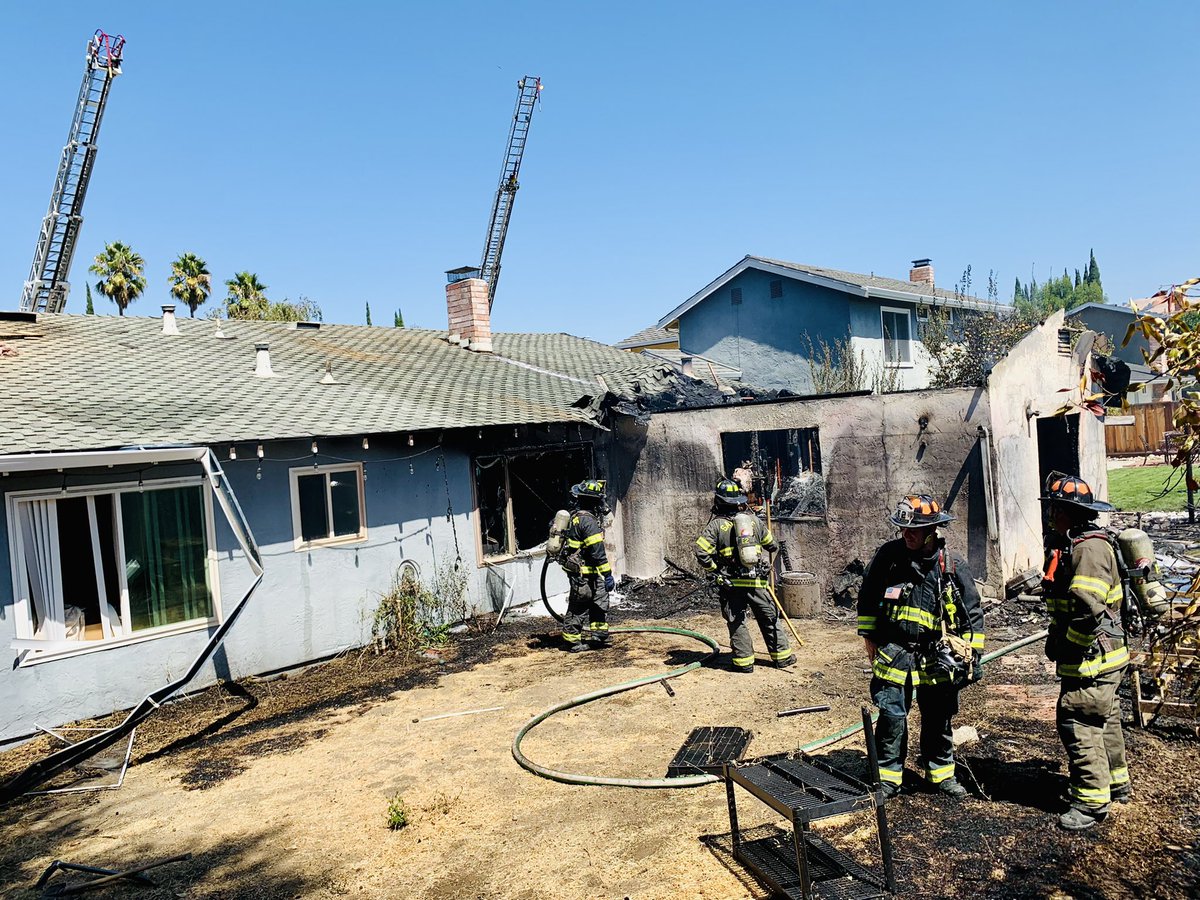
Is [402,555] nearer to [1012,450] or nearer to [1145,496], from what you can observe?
[1012,450]

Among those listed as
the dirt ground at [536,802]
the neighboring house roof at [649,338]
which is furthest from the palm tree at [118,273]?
the dirt ground at [536,802]

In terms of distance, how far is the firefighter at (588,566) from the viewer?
33.2 ft

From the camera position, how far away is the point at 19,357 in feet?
33.5

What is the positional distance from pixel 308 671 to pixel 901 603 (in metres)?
7.57

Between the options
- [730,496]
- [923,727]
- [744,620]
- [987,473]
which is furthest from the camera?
[987,473]

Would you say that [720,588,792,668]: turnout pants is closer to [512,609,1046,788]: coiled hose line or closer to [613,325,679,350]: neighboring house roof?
[512,609,1046,788]: coiled hose line

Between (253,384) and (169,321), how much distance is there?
3.04 meters

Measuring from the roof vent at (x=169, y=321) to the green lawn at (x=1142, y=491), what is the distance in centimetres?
1692

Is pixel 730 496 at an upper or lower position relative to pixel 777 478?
upper

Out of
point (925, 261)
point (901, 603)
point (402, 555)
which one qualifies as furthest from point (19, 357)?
point (925, 261)

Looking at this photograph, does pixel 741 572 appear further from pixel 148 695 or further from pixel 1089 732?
pixel 148 695

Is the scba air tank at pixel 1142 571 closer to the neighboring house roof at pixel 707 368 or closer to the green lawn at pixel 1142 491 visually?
the green lawn at pixel 1142 491

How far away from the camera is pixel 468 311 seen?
16.7m

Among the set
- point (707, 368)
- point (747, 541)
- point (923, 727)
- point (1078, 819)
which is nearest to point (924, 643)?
point (923, 727)
